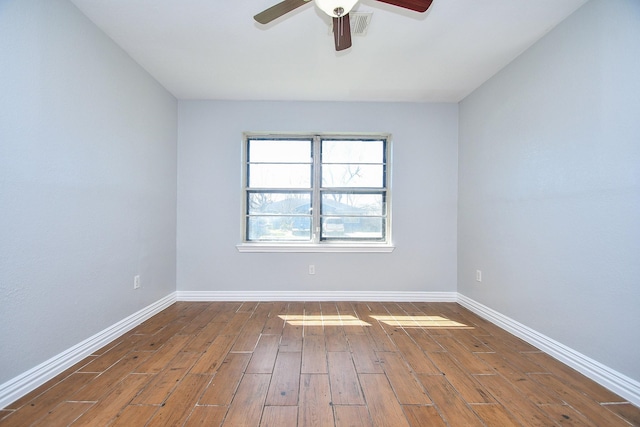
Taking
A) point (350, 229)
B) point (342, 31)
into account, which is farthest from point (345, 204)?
point (342, 31)

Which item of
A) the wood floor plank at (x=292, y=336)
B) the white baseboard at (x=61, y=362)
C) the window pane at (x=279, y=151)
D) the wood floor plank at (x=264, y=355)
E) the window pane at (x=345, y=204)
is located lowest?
the wood floor plank at (x=264, y=355)

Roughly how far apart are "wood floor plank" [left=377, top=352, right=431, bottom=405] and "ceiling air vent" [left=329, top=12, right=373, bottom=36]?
248 centimetres

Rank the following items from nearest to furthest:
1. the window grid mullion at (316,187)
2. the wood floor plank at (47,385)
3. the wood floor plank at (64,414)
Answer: the wood floor plank at (64,414) → the wood floor plank at (47,385) → the window grid mullion at (316,187)

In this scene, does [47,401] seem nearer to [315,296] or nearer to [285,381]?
[285,381]

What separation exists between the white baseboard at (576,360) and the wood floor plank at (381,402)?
133 centimetres

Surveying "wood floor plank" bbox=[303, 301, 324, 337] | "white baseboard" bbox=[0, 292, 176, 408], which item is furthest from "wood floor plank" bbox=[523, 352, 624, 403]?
"white baseboard" bbox=[0, 292, 176, 408]

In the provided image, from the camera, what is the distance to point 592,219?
1.98 meters

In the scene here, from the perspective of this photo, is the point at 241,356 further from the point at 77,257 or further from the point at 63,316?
the point at 77,257

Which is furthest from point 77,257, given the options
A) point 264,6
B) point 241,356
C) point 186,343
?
point 264,6

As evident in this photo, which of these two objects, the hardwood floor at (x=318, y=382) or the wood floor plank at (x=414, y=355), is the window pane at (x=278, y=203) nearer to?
the hardwood floor at (x=318, y=382)

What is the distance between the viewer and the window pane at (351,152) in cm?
387

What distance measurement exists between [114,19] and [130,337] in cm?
253

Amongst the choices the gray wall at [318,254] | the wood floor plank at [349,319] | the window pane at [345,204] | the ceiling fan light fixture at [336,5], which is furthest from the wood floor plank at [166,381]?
the ceiling fan light fixture at [336,5]

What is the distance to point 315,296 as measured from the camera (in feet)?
12.2
